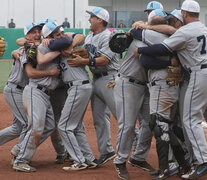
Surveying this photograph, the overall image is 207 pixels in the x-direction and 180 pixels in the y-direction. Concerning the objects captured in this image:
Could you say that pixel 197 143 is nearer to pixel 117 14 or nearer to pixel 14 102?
pixel 14 102

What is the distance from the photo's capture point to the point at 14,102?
Result: 746 centimetres

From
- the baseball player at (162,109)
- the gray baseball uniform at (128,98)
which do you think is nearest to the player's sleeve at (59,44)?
the gray baseball uniform at (128,98)

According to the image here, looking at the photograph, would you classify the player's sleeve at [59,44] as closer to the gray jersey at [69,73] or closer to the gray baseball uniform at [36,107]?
the gray baseball uniform at [36,107]

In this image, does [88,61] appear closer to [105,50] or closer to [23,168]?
[105,50]

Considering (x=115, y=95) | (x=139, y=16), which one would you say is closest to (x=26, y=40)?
(x=115, y=95)

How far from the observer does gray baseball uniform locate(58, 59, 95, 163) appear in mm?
6961

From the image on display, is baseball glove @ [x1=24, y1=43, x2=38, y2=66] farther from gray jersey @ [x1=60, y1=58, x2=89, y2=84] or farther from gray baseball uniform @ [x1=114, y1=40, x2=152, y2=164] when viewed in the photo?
gray baseball uniform @ [x1=114, y1=40, x2=152, y2=164]

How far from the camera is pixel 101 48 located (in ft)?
23.7

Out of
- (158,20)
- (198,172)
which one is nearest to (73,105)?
(158,20)

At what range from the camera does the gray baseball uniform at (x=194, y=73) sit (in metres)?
6.12

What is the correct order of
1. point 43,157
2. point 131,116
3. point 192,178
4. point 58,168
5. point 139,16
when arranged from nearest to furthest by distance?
1. point 192,178
2. point 131,116
3. point 58,168
4. point 43,157
5. point 139,16

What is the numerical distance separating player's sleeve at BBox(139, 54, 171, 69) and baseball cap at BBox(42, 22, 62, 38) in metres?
1.25

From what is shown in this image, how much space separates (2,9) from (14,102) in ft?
106

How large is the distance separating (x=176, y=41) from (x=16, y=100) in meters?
2.47
